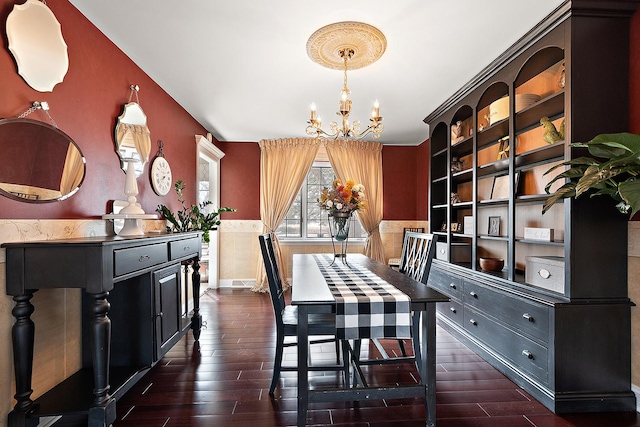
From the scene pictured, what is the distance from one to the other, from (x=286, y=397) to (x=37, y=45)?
2.54 metres

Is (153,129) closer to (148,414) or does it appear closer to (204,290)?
(148,414)

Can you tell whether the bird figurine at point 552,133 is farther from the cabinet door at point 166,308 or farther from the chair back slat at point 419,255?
the cabinet door at point 166,308

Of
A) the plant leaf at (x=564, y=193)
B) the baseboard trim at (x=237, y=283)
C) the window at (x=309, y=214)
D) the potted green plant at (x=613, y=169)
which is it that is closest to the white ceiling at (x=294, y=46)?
the potted green plant at (x=613, y=169)

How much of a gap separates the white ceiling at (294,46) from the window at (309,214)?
191 cm

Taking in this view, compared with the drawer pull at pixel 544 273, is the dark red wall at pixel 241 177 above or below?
above

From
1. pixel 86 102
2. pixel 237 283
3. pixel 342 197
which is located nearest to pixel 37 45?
pixel 86 102

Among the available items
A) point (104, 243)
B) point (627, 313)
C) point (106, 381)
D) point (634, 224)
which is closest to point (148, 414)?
→ point (106, 381)

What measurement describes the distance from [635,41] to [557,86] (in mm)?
540

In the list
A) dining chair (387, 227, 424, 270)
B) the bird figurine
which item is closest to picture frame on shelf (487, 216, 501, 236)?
the bird figurine

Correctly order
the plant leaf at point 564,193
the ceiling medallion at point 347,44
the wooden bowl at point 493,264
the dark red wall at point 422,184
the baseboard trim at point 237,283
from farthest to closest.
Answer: the baseboard trim at point 237,283 < the dark red wall at point 422,184 < the wooden bowl at point 493,264 < the ceiling medallion at point 347,44 < the plant leaf at point 564,193

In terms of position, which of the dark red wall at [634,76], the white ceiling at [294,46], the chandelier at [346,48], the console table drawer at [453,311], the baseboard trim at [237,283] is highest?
the white ceiling at [294,46]

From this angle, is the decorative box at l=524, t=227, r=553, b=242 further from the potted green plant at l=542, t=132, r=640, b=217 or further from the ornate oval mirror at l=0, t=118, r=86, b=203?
the ornate oval mirror at l=0, t=118, r=86, b=203

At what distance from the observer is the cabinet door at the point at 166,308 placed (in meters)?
2.34

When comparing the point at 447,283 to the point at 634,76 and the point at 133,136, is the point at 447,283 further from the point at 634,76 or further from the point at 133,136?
the point at 133,136
